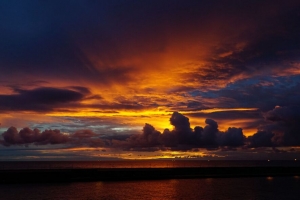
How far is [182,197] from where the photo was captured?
66312 mm

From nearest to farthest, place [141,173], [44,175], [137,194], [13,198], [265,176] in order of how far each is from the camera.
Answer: [13,198]
[137,194]
[44,175]
[141,173]
[265,176]

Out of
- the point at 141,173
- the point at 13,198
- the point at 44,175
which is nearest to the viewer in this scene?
the point at 13,198

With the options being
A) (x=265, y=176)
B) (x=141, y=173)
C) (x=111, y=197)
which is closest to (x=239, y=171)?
(x=265, y=176)

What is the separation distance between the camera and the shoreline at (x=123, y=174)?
9212 centimetres

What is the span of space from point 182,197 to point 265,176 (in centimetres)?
6462

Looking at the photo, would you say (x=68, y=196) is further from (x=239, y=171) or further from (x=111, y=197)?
(x=239, y=171)

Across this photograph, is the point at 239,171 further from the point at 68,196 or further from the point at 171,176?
the point at 68,196

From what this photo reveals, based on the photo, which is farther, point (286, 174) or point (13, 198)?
point (286, 174)

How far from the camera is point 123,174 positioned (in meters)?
106

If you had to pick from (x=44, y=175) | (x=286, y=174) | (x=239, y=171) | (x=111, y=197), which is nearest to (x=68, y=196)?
(x=111, y=197)

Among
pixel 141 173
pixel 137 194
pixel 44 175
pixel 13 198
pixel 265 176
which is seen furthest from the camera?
pixel 265 176

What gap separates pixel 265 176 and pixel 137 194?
2667 inches

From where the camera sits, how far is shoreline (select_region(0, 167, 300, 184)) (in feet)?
302

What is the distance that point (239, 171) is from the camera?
409ft
